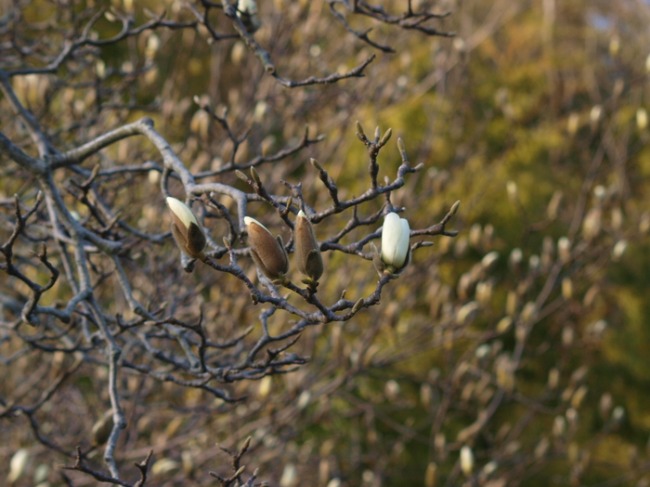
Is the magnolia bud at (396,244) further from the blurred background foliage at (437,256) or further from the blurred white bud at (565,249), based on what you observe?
the blurred white bud at (565,249)

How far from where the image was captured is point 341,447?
3.98 meters

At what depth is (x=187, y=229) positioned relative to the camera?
3.51 ft

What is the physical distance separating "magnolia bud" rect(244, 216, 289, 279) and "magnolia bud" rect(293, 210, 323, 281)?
23 mm

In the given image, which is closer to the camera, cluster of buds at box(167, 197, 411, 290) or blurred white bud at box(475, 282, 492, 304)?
cluster of buds at box(167, 197, 411, 290)

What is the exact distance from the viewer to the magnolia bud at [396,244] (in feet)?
3.45

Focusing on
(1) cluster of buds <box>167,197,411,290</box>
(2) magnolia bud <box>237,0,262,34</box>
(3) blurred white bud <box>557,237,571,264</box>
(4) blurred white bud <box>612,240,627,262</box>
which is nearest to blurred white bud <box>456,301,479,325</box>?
(3) blurred white bud <box>557,237,571,264</box>

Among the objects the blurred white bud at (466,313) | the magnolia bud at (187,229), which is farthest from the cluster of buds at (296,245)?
the blurred white bud at (466,313)

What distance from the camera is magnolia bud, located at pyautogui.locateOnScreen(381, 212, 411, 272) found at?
105 centimetres

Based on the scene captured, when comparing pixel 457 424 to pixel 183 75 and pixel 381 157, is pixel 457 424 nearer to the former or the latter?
pixel 381 157

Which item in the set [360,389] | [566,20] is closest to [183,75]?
[360,389]

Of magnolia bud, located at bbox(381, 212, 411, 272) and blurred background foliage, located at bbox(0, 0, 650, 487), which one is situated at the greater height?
blurred background foliage, located at bbox(0, 0, 650, 487)

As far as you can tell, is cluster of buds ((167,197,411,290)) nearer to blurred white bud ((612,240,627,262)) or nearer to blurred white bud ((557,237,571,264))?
blurred white bud ((557,237,571,264))

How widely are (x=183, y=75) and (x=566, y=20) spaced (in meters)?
4.88

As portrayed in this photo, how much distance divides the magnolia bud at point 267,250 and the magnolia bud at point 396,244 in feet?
0.44
